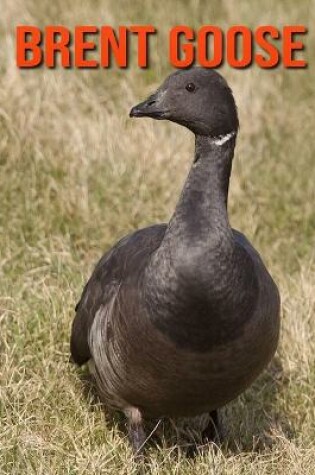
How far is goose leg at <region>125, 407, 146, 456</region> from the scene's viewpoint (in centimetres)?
514

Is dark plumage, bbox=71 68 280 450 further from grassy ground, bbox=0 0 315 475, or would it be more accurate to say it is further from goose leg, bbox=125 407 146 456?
grassy ground, bbox=0 0 315 475

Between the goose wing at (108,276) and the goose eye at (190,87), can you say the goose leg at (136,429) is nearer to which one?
the goose wing at (108,276)

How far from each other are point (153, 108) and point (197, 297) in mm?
852

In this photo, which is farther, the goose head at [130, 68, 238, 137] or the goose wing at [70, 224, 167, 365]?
the goose wing at [70, 224, 167, 365]

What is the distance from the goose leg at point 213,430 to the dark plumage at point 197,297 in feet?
1.70

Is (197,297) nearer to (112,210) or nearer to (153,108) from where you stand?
(153,108)

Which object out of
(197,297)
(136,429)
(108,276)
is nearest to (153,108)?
(197,297)

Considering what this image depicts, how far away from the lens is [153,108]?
465 centimetres

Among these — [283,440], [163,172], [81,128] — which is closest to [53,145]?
[81,128]

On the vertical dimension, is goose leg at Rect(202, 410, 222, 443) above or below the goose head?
below

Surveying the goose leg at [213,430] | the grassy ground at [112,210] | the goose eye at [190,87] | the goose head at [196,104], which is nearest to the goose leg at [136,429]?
the grassy ground at [112,210]

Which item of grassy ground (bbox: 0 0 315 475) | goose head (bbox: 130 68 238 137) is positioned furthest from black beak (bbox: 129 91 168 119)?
grassy ground (bbox: 0 0 315 475)

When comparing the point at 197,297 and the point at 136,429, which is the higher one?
the point at 197,297

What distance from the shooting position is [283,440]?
5281 millimetres
